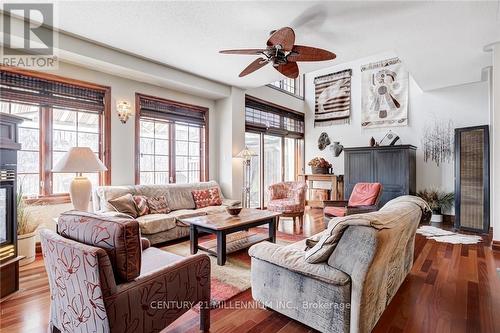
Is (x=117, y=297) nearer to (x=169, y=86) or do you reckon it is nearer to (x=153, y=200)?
(x=153, y=200)

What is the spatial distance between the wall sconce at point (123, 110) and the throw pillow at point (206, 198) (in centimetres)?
168

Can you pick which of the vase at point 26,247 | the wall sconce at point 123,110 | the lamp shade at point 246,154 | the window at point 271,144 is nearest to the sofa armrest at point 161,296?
the vase at point 26,247

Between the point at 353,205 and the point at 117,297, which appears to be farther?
the point at 353,205

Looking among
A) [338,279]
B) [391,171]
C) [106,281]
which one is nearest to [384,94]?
[391,171]

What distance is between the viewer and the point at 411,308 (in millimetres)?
2168

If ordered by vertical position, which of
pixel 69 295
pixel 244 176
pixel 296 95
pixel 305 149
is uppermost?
pixel 296 95

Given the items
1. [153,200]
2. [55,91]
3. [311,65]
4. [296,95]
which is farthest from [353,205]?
[55,91]

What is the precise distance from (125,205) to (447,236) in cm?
509

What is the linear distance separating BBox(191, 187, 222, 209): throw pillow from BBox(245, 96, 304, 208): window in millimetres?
1704

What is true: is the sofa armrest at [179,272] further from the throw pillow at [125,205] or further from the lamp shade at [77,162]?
the throw pillow at [125,205]

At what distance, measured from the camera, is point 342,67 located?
280 inches

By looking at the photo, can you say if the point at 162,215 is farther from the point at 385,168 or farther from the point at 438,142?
the point at 438,142

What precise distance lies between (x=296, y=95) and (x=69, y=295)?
714 cm
